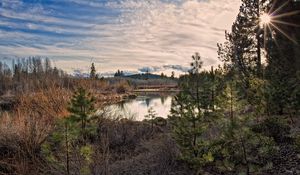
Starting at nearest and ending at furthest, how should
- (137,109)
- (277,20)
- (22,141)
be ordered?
(22,141) < (277,20) < (137,109)

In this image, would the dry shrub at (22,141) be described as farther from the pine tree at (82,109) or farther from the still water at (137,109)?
the still water at (137,109)

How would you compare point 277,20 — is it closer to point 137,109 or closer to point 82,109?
point 137,109

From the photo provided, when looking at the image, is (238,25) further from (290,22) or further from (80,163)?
(80,163)

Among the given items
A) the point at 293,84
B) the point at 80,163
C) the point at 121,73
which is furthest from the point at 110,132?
the point at 121,73

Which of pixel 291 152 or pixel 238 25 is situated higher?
pixel 238 25

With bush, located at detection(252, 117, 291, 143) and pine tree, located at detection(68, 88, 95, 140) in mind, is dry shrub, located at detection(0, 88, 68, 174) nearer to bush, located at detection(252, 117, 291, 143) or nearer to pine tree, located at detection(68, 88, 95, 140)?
pine tree, located at detection(68, 88, 95, 140)

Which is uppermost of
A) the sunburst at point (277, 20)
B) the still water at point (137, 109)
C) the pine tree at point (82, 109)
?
the sunburst at point (277, 20)

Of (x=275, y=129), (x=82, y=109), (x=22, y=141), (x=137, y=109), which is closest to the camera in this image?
(x=275, y=129)

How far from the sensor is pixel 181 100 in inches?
254

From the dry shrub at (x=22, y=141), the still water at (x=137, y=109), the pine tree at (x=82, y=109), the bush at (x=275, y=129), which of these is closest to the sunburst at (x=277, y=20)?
the still water at (x=137, y=109)

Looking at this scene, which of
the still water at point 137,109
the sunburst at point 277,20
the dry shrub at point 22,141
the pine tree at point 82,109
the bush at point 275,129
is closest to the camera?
the bush at point 275,129

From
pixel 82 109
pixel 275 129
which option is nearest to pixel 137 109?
pixel 82 109

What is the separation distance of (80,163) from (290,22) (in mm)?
15955

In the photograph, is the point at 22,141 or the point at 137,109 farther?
the point at 137,109
